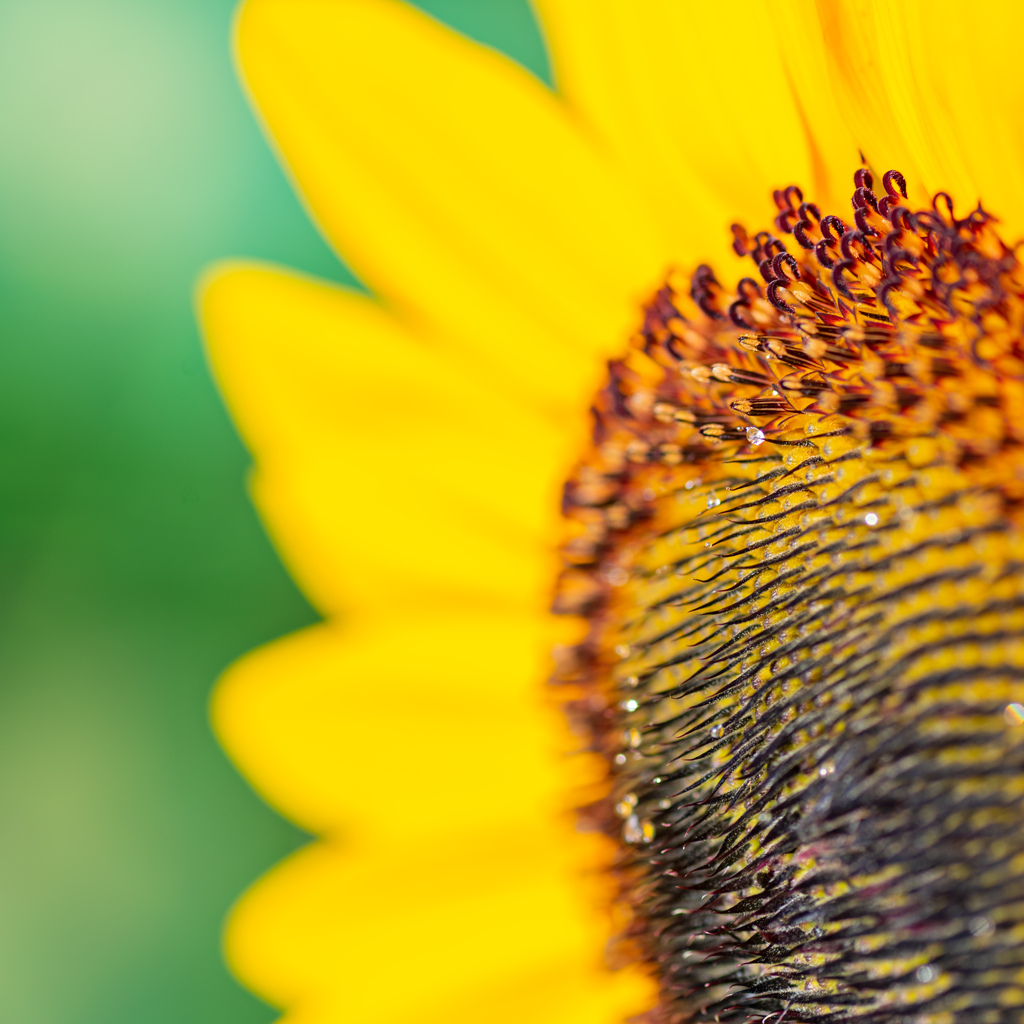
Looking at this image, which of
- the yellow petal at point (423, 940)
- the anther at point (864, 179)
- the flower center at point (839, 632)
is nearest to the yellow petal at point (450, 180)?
the flower center at point (839, 632)

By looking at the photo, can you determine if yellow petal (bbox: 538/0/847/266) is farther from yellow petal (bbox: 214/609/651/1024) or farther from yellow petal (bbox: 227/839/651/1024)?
yellow petal (bbox: 227/839/651/1024)

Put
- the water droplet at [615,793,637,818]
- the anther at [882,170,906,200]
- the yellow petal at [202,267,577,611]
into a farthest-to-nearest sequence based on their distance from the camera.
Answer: the yellow petal at [202,267,577,611], the water droplet at [615,793,637,818], the anther at [882,170,906,200]

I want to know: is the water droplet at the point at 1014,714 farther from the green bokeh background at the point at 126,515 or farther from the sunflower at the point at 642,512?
the green bokeh background at the point at 126,515

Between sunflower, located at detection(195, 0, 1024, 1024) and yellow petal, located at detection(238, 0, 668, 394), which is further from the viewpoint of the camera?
yellow petal, located at detection(238, 0, 668, 394)

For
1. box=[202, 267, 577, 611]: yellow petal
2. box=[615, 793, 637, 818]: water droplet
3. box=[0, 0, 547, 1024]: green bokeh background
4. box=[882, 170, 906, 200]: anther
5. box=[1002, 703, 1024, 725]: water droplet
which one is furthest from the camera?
box=[0, 0, 547, 1024]: green bokeh background

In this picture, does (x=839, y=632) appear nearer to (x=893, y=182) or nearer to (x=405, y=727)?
(x=893, y=182)

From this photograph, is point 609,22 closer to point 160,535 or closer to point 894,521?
point 894,521

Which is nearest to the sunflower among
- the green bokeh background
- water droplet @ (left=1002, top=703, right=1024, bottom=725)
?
water droplet @ (left=1002, top=703, right=1024, bottom=725)
